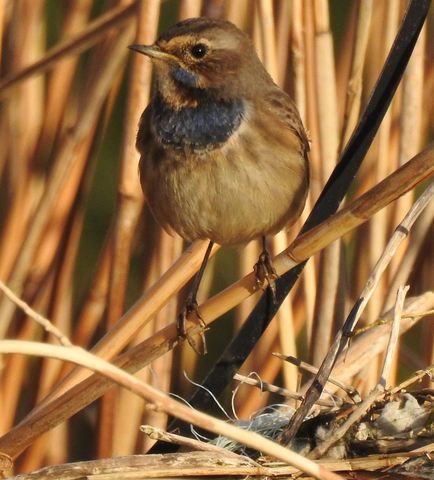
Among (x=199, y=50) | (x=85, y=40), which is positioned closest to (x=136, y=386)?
(x=199, y=50)

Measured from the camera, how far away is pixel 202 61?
8.15 feet

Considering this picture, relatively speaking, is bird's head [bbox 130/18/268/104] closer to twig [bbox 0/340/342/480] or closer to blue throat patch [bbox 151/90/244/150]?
blue throat patch [bbox 151/90/244/150]

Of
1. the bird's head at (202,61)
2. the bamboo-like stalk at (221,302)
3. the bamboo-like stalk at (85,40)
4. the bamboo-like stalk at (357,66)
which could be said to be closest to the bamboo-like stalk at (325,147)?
the bamboo-like stalk at (357,66)

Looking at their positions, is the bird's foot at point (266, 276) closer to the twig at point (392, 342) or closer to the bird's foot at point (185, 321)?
the bird's foot at point (185, 321)

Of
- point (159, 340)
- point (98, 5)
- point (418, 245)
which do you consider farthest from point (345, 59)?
point (98, 5)

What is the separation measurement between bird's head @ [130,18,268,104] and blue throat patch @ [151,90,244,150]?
24mm

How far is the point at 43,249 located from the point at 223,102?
83 cm

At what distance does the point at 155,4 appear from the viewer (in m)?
2.62

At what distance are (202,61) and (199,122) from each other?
0.15m

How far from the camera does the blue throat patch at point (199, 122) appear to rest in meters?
2.42

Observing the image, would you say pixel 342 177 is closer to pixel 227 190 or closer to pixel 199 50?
pixel 227 190

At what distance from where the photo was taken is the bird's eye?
8.09 feet

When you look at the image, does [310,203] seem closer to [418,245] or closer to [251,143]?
[418,245]

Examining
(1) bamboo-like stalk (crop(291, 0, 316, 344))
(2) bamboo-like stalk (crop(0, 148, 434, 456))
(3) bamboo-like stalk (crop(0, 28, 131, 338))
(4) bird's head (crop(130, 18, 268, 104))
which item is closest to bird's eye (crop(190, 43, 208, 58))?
(4) bird's head (crop(130, 18, 268, 104))
